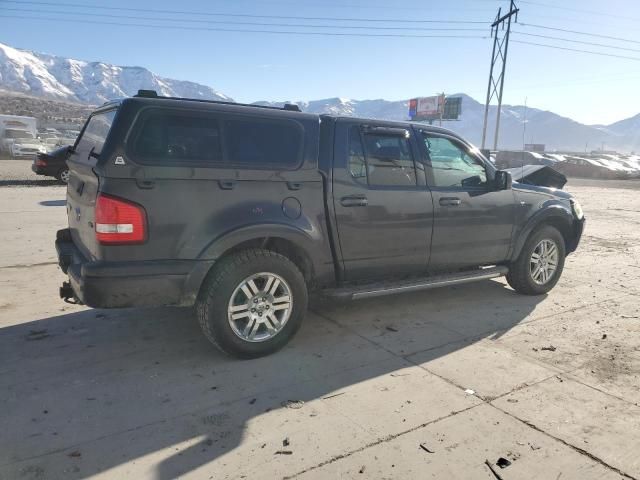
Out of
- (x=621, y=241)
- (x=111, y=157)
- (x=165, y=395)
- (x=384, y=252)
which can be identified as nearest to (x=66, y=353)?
(x=165, y=395)

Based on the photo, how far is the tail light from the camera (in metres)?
3.33

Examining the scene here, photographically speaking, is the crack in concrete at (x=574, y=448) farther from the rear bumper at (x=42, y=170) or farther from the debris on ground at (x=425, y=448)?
the rear bumper at (x=42, y=170)

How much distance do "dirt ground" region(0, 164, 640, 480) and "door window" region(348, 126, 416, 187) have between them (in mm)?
1401

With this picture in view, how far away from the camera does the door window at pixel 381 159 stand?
4.40m

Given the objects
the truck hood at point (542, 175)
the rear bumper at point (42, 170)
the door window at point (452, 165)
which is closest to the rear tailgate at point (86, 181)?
the door window at point (452, 165)

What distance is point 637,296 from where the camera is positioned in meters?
5.91

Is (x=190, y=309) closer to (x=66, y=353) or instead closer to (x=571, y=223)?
(x=66, y=353)

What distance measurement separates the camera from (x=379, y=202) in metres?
4.43

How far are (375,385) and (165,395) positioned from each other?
4.79 ft

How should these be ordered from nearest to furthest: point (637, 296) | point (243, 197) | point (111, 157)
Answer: point (111, 157)
point (243, 197)
point (637, 296)

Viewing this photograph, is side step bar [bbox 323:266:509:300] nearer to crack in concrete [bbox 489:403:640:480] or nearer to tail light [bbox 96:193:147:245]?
crack in concrete [bbox 489:403:640:480]

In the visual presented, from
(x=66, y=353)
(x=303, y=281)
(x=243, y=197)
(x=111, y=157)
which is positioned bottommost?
(x=66, y=353)

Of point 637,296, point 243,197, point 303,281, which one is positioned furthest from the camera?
point 637,296

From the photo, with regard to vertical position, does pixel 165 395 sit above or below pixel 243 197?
below
